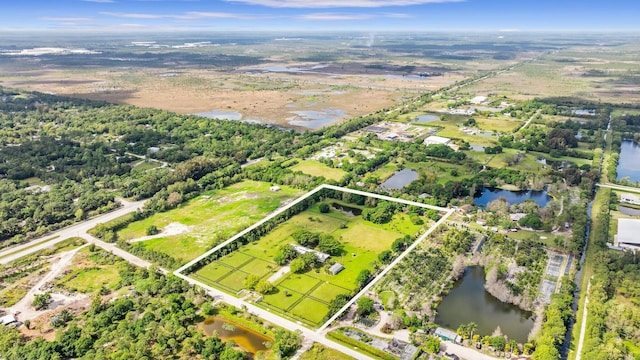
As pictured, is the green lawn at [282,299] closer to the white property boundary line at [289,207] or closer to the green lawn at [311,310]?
the green lawn at [311,310]

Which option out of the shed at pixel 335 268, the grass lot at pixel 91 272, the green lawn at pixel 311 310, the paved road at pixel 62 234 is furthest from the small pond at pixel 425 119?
the grass lot at pixel 91 272

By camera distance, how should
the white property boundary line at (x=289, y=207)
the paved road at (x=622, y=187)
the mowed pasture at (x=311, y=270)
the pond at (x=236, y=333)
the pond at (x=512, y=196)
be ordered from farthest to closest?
the paved road at (x=622, y=187)
the pond at (x=512, y=196)
the white property boundary line at (x=289, y=207)
the mowed pasture at (x=311, y=270)
the pond at (x=236, y=333)

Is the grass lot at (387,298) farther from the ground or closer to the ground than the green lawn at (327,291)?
farther from the ground

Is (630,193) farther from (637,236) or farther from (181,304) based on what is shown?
(181,304)

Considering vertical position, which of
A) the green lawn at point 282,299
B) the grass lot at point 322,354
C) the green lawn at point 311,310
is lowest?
the grass lot at point 322,354

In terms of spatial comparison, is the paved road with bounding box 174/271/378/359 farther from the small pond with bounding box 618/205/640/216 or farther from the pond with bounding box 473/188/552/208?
the small pond with bounding box 618/205/640/216

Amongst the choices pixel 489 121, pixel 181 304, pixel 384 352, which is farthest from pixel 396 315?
pixel 489 121
